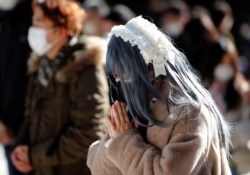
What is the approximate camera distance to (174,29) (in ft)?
25.7

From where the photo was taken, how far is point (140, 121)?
120 inches

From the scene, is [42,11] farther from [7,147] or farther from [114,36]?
[114,36]

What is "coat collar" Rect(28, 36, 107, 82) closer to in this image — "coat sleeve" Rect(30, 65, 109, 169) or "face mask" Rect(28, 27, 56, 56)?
"coat sleeve" Rect(30, 65, 109, 169)

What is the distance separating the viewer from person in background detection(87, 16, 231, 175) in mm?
2924

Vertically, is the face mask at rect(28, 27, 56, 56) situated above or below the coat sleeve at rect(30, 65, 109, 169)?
above

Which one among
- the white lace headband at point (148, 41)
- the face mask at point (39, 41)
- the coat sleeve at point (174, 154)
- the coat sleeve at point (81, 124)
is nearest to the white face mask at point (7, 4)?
the face mask at point (39, 41)

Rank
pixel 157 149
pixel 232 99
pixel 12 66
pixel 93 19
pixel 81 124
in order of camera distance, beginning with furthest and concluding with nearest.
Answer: pixel 93 19 < pixel 232 99 < pixel 12 66 < pixel 81 124 < pixel 157 149

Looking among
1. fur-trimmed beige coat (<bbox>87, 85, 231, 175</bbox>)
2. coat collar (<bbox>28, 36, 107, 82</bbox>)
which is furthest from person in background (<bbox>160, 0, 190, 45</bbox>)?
fur-trimmed beige coat (<bbox>87, 85, 231, 175</bbox>)

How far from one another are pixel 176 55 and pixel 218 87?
2805mm

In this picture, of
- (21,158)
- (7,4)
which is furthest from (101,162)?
(7,4)

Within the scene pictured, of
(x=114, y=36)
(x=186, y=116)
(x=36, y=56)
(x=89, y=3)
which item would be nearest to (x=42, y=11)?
(x=36, y=56)

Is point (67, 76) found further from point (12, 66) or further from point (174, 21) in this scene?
point (174, 21)

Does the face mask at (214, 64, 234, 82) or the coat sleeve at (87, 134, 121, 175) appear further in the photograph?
the face mask at (214, 64, 234, 82)

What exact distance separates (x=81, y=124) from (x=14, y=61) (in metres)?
1.28
